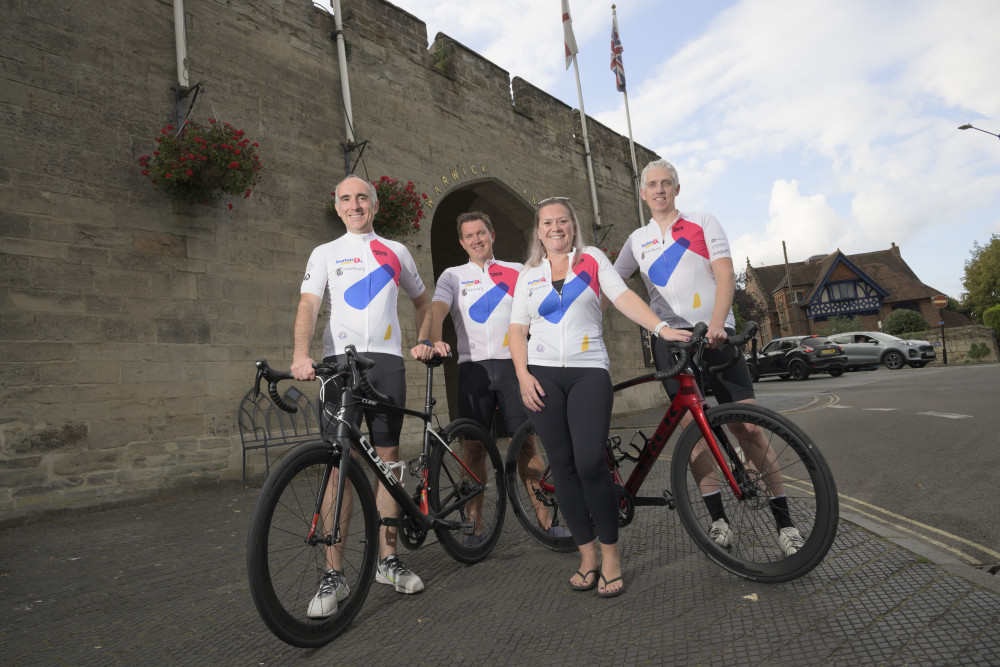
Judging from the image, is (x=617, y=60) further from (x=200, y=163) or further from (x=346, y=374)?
(x=346, y=374)

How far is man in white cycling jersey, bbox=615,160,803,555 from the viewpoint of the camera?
3.06 m

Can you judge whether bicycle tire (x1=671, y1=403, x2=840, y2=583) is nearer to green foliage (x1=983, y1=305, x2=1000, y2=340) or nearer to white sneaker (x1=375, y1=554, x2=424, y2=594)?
white sneaker (x1=375, y1=554, x2=424, y2=594)

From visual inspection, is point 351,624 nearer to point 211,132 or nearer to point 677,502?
point 677,502

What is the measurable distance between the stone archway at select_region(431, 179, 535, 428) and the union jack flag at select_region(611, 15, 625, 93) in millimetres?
5237

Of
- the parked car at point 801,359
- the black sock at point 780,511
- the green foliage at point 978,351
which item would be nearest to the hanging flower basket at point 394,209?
the black sock at point 780,511

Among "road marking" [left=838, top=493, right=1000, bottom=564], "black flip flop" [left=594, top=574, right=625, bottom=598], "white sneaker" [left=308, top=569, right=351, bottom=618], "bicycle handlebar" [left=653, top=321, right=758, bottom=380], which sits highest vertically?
"bicycle handlebar" [left=653, top=321, right=758, bottom=380]

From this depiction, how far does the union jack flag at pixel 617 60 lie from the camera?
587 inches

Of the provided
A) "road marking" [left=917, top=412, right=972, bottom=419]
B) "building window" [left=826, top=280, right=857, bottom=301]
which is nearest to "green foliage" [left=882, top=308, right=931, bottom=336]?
"building window" [left=826, top=280, right=857, bottom=301]

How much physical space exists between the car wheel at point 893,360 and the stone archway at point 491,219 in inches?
580

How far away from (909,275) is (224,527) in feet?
177

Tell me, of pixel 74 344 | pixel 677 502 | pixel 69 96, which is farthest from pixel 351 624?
pixel 69 96

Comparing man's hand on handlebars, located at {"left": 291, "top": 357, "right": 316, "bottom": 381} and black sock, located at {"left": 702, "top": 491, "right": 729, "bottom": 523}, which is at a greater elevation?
man's hand on handlebars, located at {"left": 291, "top": 357, "right": 316, "bottom": 381}

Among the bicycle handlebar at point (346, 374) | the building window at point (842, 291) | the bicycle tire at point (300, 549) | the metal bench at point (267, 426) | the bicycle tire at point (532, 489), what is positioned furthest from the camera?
the building window at point (842, 291)

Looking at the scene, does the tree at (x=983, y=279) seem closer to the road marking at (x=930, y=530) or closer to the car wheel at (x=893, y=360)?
the car wheel at (x=893, y=360)
